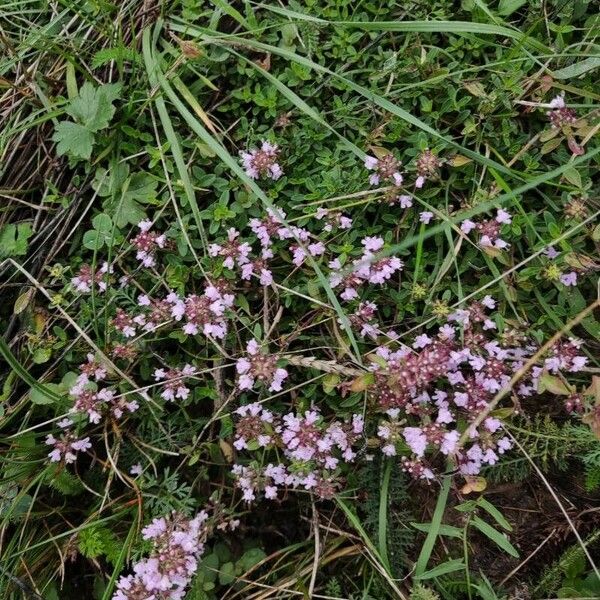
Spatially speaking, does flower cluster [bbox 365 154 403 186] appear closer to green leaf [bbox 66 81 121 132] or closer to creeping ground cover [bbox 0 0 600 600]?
creeping ground cover [bbox 0 0 600 600]

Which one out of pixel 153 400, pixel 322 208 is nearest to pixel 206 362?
pixel 153 400

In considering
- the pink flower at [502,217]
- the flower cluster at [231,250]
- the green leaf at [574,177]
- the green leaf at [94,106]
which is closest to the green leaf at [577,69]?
the green leaf at [574,177]

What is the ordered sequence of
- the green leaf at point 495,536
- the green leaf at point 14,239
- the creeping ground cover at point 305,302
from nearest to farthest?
1. the green leaf at point 495,536
2. the creeping ground cover at point 305,302
3. the green leaf at point 14,239

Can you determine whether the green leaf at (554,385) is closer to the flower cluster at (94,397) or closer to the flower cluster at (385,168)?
the flower cluster at (385,168)

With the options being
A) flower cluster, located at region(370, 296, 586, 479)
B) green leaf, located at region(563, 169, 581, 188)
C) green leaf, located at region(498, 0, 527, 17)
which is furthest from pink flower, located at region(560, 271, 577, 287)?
green leaf, located at region(498, 0, 527, 17)

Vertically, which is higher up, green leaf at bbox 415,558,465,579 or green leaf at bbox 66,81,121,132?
green leaf at bbox 66,81,121,132

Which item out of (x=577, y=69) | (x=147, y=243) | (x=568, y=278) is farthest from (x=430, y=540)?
(x=577, y=69)
